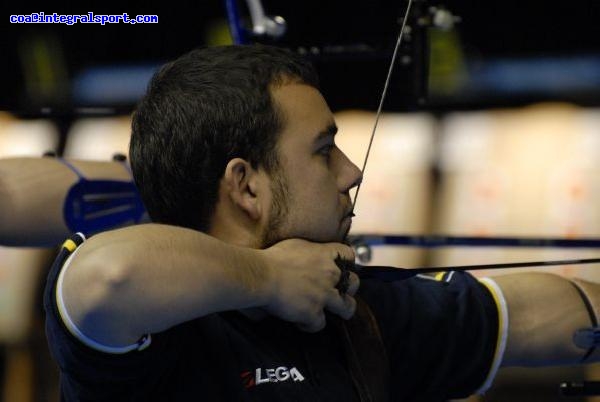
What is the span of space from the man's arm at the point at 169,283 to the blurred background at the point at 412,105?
1.20 metres

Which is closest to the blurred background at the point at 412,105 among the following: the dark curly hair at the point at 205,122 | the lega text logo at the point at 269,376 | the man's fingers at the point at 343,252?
the dark curly hair at the point at 205,122

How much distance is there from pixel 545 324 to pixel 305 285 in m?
0.42

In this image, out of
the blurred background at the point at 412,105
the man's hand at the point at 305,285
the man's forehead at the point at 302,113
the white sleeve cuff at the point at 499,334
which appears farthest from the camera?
the blurred background at the point at 412,105

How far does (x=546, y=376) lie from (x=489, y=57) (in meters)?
0.95

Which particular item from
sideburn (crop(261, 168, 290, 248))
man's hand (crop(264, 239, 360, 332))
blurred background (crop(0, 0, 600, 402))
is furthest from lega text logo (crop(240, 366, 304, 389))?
blurred background (crop(0, 0, 600, 402))

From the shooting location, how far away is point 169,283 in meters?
1.03

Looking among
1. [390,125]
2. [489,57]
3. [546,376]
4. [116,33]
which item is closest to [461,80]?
[489,57]

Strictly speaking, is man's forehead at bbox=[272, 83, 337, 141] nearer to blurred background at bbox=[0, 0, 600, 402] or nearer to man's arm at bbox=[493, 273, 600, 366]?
man's arm at bbox=[493, 273, 600, 366]

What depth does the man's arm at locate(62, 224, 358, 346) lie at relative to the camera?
999 millimetres

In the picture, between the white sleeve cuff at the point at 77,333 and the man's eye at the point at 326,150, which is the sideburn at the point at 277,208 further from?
the white sleeve cuff at the point at 77,333

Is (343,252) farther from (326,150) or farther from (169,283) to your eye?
(169,283)

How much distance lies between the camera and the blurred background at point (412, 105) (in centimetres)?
248

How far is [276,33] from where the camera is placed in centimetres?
226

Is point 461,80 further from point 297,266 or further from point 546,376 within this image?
point 297,266
